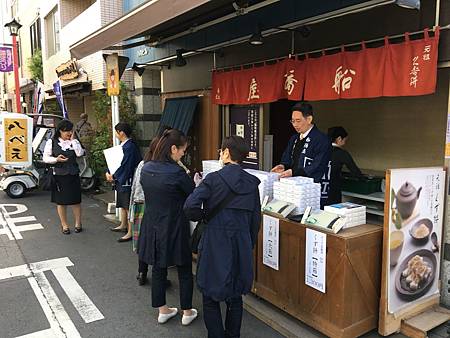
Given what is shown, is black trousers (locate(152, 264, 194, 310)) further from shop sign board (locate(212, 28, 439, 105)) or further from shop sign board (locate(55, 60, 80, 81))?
shop sign board (locate(55, 60, 80, 81))

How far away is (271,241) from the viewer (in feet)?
13.9

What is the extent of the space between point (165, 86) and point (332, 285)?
25.0 feet

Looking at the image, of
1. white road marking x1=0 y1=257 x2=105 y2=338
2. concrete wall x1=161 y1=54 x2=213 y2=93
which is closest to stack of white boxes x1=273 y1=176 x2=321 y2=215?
white road marking x1=0 y1=257 x2=105 y2=338

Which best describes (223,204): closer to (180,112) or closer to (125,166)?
(125,166)

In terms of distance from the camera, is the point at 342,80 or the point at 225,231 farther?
the point at 342,80

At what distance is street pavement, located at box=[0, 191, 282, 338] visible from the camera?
4.11m

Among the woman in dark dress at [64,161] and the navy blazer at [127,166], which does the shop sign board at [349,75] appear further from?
the woman in dark dress at [64,161]

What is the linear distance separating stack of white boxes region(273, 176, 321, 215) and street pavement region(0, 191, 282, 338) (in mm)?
1386

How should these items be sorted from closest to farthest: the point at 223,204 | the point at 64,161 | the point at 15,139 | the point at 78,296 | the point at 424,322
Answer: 1. the point at 223,204
2. the point at 424,322
3. the point at 78,296
4. the point at 64,161
5. the point at 15,139

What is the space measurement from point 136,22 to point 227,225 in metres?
3.62

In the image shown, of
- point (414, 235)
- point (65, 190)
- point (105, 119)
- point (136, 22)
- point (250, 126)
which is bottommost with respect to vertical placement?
point (65, 190)

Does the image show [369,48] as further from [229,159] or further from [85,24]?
[85,24]

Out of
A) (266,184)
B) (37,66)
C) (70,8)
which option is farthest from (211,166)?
(37,66)

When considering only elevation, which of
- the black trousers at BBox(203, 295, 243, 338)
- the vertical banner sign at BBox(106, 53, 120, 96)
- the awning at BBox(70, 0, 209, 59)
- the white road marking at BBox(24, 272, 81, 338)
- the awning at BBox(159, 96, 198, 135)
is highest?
the awning at BBox(70, 0, 209, 59)
